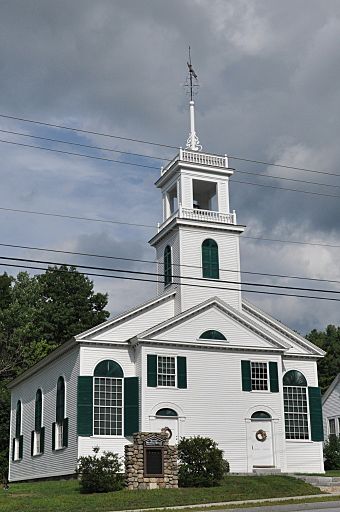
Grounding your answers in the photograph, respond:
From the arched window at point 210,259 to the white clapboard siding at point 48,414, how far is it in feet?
26.7

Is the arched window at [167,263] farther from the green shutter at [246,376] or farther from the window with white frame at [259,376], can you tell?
the window with white frame at [259,376]

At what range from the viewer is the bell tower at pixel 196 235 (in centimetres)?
3953

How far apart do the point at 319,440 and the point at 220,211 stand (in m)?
13.0

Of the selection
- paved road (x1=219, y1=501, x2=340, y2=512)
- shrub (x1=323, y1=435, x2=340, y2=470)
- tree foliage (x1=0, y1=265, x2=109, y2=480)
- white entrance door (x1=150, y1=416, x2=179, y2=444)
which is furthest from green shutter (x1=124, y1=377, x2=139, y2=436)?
tree foliage (x1=0, y1=265, x2=109, y2=480)

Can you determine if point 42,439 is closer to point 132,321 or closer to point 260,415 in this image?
point 132,321

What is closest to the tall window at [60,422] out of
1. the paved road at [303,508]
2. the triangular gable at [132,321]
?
the triangular gable at [132,321]

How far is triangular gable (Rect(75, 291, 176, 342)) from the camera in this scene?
1437 inches

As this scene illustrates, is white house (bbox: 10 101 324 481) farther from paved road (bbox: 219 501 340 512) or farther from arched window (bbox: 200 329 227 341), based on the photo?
paved road (bbox: 219 501 340 512)

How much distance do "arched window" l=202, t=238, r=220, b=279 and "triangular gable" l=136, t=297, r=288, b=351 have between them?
2159mm

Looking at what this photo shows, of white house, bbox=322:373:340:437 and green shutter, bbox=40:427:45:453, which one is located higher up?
white house, bbox=322:373:340:437

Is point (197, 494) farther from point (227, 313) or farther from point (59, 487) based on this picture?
point (227, 313)

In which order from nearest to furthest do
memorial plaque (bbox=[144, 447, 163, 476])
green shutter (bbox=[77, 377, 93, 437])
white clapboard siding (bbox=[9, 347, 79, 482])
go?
1. memorial plaque (bbox=[144, 447, 163, 476])
2. green shutter (bbox=[77, 377, 93, 437])
3. white clapboard siding (bbox=[9, 347, 79, 482])

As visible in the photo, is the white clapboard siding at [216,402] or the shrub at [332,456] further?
the shrub at [332,456]

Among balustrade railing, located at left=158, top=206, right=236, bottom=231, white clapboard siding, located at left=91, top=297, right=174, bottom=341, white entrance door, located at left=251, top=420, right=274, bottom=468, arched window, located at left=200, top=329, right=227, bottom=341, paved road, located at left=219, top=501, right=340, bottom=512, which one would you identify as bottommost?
paved road, located at left=219, top=501, right=340, bottom=512
